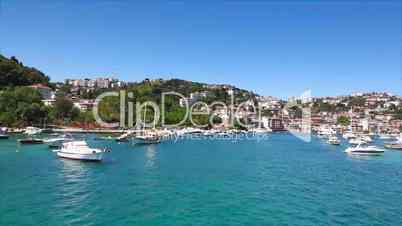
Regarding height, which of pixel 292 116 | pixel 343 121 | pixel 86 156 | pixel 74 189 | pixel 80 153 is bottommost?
pixel 74 189

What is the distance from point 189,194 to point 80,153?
16688 millimetres

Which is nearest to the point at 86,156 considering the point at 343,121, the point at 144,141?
the point at 144,141

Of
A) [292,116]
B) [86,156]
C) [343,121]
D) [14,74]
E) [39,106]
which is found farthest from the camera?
[292,116]

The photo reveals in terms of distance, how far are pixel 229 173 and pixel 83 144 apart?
49.2ft

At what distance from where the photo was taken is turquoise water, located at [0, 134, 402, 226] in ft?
54.2

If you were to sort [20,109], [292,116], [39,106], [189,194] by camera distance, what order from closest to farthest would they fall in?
[189,194] < [20,109] < [39,106] < [292,116]

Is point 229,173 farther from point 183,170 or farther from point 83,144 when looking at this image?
point 83,144

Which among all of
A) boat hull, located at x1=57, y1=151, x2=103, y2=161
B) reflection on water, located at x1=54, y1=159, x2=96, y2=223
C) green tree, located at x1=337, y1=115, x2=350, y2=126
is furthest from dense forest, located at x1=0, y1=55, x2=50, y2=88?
green tree, located at x1=337, y1=115, x2=350, y2=126

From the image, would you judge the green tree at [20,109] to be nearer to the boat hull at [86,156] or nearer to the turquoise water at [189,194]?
the turquoise water at [189,194]

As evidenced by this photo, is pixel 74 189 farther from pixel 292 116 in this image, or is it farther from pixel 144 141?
pixel 292 116

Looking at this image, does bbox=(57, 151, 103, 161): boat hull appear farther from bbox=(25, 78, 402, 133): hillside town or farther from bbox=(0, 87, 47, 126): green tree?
A: bbox=(25, 78, 402, 133): hillside town

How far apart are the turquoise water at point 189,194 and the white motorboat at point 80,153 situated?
76 centimetres

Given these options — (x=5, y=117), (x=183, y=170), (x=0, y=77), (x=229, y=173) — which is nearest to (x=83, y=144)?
(x=183, y=170)

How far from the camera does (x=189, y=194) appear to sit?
2128cm
